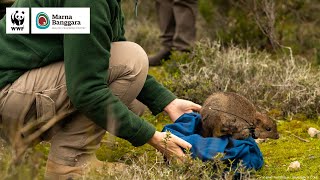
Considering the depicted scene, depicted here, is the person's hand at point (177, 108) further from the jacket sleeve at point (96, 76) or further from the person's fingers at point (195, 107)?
the jacket sleeve at point (96, 76)

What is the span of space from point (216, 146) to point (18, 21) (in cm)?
130

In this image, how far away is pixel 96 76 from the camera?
3.39 meters

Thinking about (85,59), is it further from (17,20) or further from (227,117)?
(227,117)

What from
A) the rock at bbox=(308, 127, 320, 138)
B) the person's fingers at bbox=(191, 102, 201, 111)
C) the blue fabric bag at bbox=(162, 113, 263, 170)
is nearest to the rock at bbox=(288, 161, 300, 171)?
the blue fabric bag at bbox=(162, 113, 263, 170)

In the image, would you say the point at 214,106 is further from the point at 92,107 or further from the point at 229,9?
the point at 229,9

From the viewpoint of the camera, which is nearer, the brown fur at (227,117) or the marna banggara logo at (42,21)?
the marna banggara logo at (42,21)

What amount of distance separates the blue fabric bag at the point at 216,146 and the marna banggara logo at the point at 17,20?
1.04 meters

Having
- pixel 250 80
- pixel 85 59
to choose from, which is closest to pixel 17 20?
pixel 85 59

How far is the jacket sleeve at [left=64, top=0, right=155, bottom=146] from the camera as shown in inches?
131

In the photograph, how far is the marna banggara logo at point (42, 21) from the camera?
139 inches

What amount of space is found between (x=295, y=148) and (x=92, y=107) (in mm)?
1690

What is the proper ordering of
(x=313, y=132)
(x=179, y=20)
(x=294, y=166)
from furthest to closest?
1. (x=179, y=20)
2. (x=313, y=132)
3. (x=294, y=166)

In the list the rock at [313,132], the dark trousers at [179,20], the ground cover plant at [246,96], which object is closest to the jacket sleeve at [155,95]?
the ground cover plant at [246,96]

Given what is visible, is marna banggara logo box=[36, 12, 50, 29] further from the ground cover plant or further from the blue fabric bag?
the blue fabric bag
